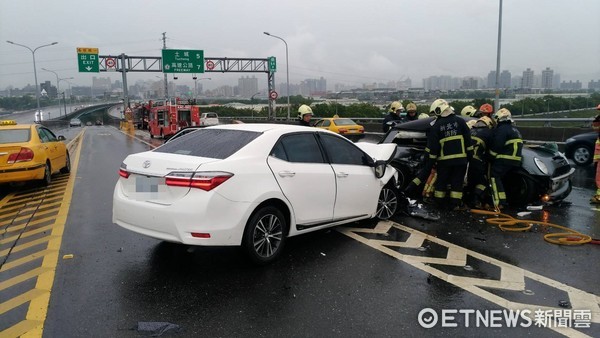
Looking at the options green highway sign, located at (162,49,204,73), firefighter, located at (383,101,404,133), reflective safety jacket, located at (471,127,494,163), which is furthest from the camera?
green highway sign, located at (162,49,204,73)

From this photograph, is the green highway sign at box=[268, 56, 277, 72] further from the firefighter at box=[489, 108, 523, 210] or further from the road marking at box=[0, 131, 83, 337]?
the firefighter at box=[489, 108, 523, 210]

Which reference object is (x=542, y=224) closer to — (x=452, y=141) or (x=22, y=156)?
(x=452, y=141)

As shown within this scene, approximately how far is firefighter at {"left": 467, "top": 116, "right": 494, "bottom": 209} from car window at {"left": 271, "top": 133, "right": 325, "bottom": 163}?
3150 millimetres


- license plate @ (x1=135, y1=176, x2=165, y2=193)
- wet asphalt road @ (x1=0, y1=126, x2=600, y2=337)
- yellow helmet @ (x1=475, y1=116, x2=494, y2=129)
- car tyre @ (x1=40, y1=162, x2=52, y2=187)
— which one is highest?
yellow helmet @ (x1=475, y1=116, x2=494, y2=129)

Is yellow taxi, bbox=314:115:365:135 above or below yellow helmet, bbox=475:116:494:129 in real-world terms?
below

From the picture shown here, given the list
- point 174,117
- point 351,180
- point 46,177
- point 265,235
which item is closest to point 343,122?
point 174,117

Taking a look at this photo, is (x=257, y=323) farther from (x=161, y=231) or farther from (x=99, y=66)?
(x=99, y=66)

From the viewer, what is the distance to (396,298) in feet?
13.4

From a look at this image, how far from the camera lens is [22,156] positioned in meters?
8.89

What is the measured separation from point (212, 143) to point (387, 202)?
2995 millimetres

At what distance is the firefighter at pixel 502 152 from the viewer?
23.3ft

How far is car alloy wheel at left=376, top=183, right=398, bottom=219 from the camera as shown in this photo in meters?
6.69

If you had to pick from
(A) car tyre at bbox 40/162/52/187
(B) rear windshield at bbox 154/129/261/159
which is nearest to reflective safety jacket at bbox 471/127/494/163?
(B) rear windshield at bbox 154/129/261/159

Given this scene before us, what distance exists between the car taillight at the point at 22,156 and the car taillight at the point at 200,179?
20.2 ft
